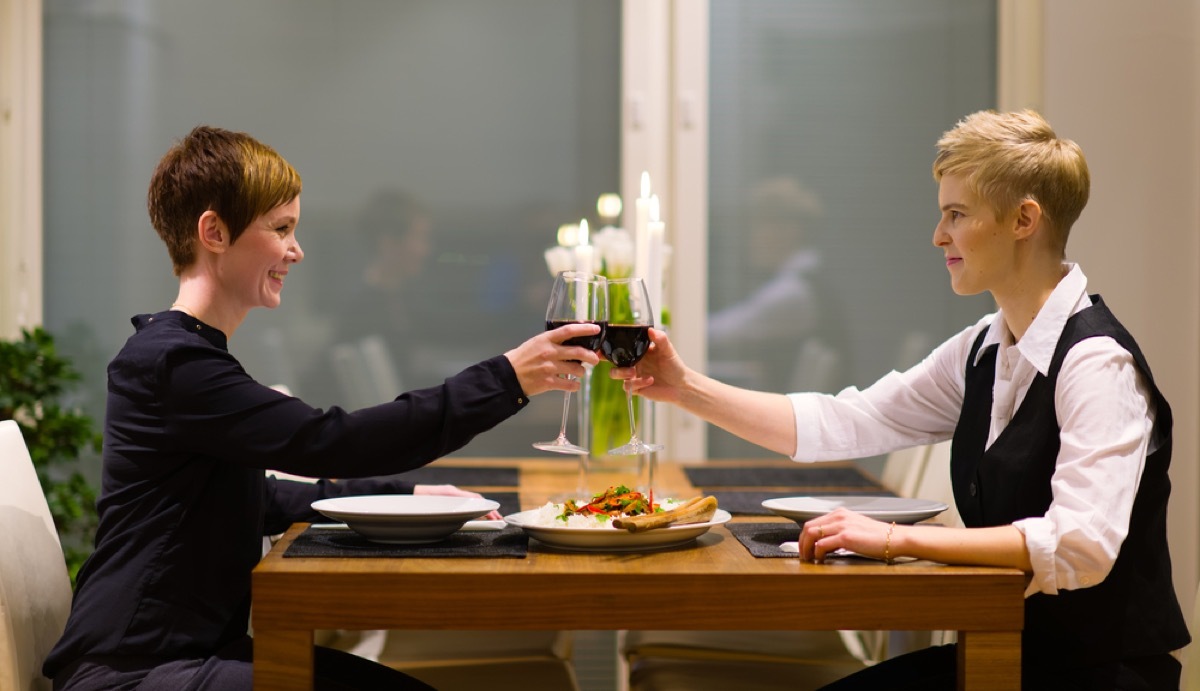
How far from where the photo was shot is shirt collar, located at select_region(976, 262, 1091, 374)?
64.4 inches

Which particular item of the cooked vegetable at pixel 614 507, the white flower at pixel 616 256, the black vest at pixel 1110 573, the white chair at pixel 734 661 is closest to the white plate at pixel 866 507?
the black vest at pixel 1110 573

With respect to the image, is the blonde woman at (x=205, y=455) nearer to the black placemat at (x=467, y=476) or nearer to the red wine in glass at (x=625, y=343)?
the red wine in glass at (x=625, y=343)

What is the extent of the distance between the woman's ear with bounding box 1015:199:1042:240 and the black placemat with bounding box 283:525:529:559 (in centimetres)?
81

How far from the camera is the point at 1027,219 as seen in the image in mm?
1712

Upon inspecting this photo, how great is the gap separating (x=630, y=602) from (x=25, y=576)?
889 millimetres

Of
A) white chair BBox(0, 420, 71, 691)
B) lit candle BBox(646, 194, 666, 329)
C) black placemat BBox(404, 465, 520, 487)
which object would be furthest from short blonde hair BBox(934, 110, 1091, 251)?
white chair BBox(0, 420, 71, 691)

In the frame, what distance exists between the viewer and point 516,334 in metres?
3.73

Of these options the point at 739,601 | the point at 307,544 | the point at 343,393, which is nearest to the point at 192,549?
the point at 307,544

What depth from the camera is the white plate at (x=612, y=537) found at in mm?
1494

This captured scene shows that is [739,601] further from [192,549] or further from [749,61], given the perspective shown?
[749,61]

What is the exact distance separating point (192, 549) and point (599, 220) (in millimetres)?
2280

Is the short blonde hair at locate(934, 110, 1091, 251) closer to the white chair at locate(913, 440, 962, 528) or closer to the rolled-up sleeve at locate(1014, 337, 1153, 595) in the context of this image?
the rolled-up sleeve at locate(1014, 337, 1153, 595)

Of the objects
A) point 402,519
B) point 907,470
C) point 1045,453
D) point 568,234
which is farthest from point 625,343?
point 568,234

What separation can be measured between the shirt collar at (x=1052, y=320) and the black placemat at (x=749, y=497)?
1.68 feet
